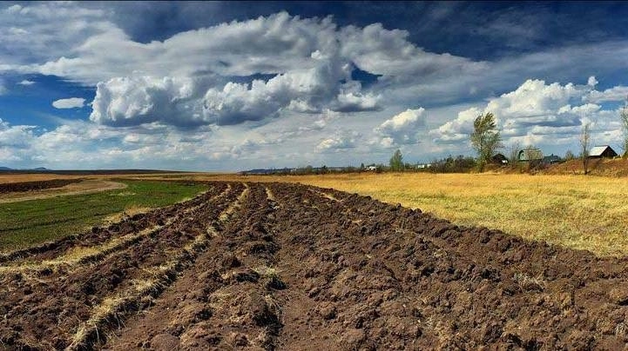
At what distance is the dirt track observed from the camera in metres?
8.52

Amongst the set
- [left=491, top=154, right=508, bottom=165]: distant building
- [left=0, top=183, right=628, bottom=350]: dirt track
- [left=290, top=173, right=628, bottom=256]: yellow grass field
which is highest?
[left=491, top=154, right=508, bottom=165]: distant building

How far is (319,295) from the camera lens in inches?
451

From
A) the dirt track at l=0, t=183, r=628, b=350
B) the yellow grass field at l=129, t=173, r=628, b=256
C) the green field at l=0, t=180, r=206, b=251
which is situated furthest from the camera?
the green field at l=0, t=180, r=206, b=251

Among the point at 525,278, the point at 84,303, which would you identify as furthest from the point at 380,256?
the point at 84,303

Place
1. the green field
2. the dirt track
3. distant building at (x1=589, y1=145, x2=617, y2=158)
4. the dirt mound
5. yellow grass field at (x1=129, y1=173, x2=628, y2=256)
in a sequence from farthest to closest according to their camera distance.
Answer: distant building at (x1=589, y1=145, x2=617, y2=158) < the dirt mound < the green field < yellow grass field at (x1=129, y1=173, x2=628, y2=256) < the dirt track

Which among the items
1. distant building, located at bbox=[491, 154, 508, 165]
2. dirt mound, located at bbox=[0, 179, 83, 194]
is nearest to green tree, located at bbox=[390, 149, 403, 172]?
distant building, located at bbox=[491, 154, 508, 165]

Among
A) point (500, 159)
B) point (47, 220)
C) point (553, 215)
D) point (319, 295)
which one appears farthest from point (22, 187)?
point (500, 159)

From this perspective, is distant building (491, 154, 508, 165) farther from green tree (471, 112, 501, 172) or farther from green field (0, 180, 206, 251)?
green field (0, 180, 206, 251)

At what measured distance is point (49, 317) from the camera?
9.81 m

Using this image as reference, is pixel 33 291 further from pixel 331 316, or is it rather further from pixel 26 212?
pixel 26 212

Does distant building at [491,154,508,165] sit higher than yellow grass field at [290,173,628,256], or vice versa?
distant building at [491,154,508,165]

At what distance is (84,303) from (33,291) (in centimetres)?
218

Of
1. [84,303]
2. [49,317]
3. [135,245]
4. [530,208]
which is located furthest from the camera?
[530,208]

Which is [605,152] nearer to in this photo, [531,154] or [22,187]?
[531,154]
